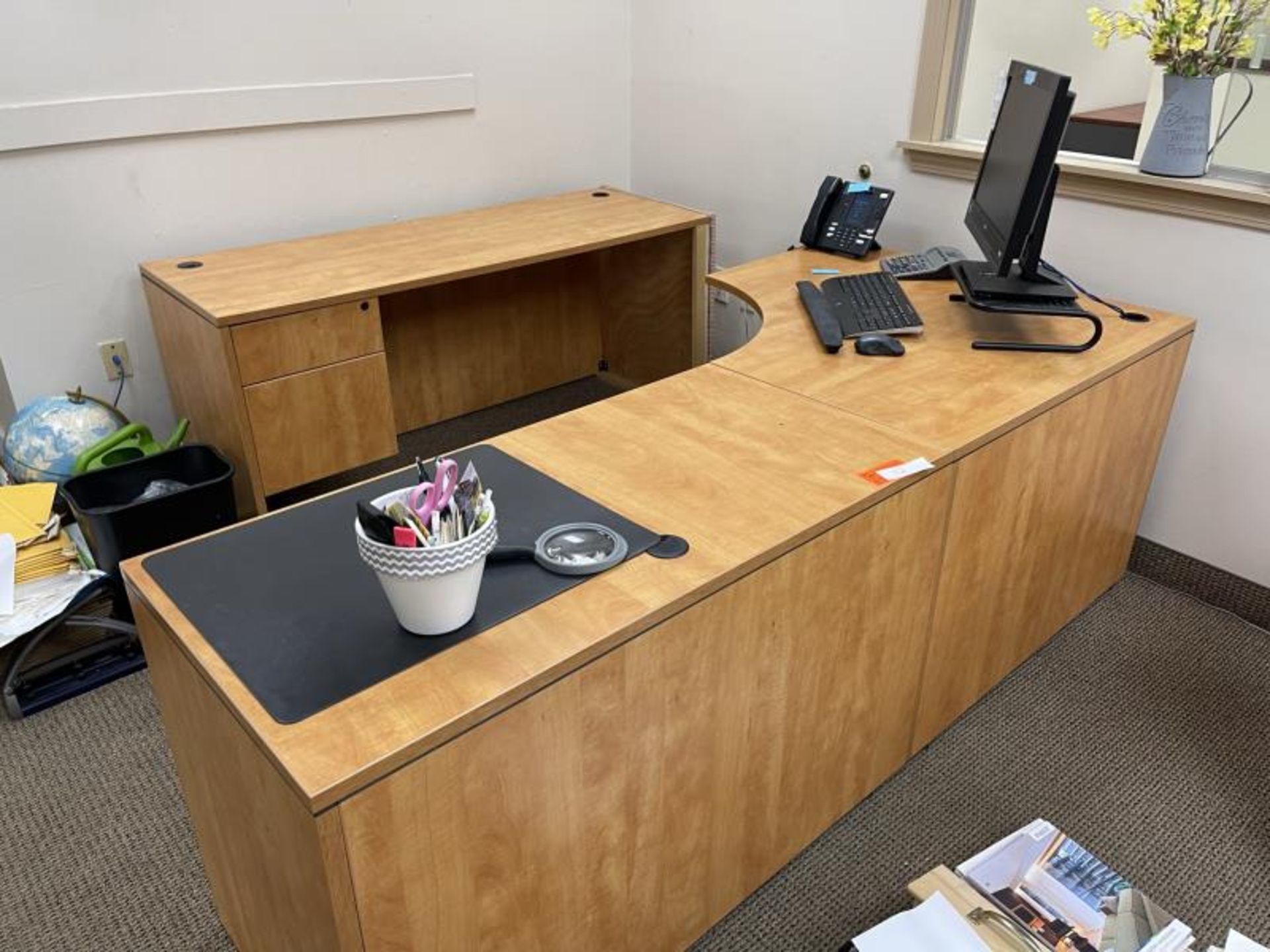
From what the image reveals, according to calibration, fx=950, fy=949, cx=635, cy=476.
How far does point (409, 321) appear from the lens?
129 inches

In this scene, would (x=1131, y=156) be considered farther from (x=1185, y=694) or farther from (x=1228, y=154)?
(x=1185, y=694)

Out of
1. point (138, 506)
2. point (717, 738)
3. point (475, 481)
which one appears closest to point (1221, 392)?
point (717, 738)

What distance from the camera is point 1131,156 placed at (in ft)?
8.38

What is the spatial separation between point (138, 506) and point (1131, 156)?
2.71m

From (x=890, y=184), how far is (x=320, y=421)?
180 cm

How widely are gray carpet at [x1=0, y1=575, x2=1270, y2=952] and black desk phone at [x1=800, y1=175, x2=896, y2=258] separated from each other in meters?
1.21

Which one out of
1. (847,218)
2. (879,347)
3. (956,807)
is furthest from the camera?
(847,218)

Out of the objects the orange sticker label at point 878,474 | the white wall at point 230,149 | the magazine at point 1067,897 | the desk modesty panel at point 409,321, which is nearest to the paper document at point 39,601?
the desk modesty panel at point 409,321

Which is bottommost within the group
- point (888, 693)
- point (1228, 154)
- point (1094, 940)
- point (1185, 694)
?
point (1185, 694)

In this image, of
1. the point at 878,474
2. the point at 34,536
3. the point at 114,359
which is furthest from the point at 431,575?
the point at 114,359

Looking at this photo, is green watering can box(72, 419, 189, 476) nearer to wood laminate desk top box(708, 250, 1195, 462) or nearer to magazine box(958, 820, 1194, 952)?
wood laminate desk top box(708, 250, 1195, 462)

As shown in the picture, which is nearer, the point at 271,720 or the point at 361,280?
the point at 271,720

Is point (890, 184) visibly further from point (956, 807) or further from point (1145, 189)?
point (956, 807)

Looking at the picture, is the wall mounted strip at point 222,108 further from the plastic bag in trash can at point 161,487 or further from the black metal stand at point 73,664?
the black metal stand at point 73,664
